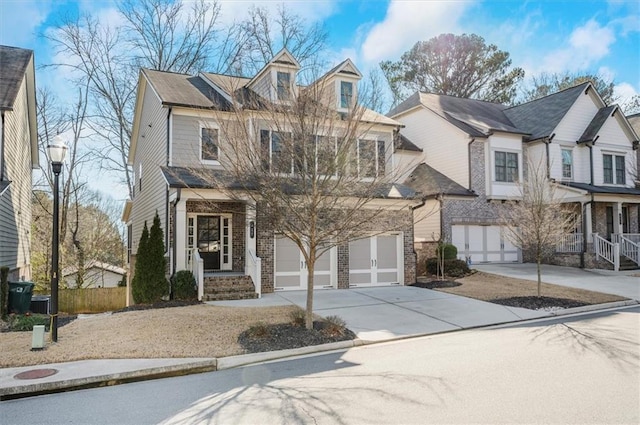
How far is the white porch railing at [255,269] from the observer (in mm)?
12914

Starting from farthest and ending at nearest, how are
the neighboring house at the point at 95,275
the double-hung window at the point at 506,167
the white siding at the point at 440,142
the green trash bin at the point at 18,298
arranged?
the neighboring house at the point at 95,275, the double-hung window at the point at 506,167, the white siding at the point at 440,142, the green trash bin at the point at 18,298

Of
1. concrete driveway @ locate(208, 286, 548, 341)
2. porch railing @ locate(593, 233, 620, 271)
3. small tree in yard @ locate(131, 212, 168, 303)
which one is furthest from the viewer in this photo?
porch railing @ locate(593, 233, 620, 271)

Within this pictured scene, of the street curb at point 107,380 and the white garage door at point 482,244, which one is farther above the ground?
the white garage door at point 482,244

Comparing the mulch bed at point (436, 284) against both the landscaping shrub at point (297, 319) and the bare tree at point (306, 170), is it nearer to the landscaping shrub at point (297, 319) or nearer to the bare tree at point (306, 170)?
the landscaping shrub at point (297, 319)

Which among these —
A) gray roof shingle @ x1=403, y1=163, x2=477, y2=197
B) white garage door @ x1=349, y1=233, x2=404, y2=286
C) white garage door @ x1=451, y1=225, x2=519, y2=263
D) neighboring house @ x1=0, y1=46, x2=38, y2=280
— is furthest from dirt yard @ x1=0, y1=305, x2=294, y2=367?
white garage door @ x1=451, y1=225, x2=519, y2=263

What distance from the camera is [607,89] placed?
32812 mm

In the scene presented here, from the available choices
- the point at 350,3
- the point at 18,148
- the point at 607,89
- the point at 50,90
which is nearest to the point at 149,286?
the point at 18,148

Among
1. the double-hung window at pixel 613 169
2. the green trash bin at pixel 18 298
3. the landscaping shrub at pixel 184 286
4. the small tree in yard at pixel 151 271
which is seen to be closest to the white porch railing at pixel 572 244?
the double-hung window at pixel 613 169

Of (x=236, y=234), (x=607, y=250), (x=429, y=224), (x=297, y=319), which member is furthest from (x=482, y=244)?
(x=297, y=319)

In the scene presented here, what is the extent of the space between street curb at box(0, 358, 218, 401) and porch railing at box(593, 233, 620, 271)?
1889cm

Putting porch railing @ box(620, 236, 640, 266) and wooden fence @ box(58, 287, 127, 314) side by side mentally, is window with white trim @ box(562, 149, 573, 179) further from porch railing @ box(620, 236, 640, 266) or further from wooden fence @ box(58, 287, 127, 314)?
wooden fence @ box(58, 287, 127, 314)

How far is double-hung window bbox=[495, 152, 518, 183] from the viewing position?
20.5 m

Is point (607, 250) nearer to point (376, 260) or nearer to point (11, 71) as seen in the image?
point (376, 260)

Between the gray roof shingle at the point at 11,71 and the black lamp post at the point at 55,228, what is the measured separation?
507 centimetres
